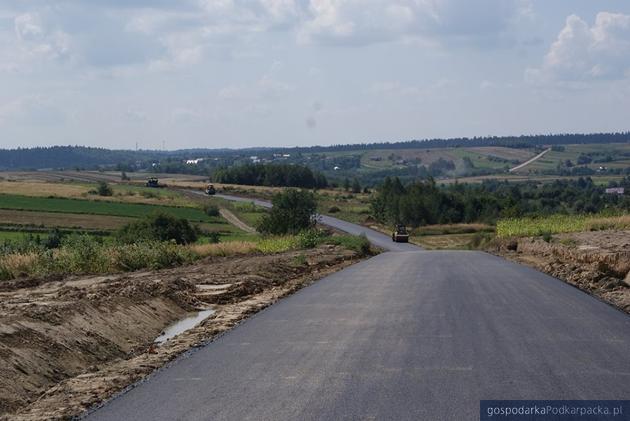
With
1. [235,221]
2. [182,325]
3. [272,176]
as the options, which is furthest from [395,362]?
[272,176]

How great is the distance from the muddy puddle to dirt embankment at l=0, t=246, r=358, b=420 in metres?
0.20

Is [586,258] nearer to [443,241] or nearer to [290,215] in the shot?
[290,215]

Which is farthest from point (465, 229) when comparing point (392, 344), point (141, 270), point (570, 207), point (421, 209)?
point (392, 344)

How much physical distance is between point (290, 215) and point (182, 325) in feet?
175

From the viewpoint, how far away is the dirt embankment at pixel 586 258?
24.4 m

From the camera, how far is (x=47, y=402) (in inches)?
453

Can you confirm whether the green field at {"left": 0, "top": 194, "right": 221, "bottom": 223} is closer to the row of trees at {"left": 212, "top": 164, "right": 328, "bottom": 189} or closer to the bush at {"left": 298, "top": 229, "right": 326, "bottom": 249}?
the bush at {"left": 298, "top": 229, "right": 326, "bottom": 249}

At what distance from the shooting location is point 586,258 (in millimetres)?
33156

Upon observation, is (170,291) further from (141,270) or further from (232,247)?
(232,247)

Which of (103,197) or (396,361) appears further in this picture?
(103,197)

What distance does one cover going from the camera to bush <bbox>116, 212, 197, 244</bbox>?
179ft

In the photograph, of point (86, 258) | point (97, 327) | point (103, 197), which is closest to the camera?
point (97, 327)

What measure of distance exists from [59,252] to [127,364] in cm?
1797

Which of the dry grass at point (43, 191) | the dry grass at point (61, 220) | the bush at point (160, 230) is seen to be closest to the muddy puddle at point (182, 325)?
the bush at point (160, 230)
